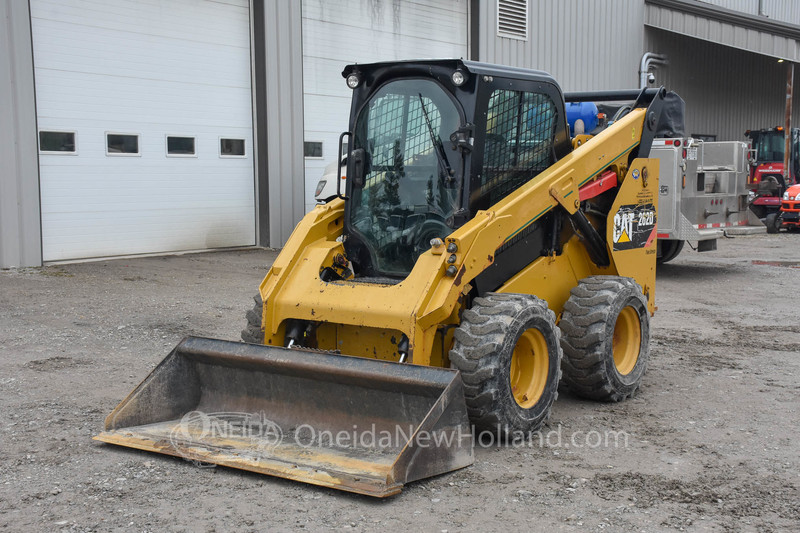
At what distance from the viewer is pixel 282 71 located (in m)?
15.0

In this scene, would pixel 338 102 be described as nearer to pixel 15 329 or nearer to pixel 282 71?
pixel 282 71

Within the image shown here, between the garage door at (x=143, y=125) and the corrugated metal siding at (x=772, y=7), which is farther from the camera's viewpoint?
the corrugated metal siding at (x=772, y=7)

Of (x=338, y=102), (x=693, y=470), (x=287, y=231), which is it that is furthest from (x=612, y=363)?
(x=338, y=102)

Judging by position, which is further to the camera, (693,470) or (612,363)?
(612,363)

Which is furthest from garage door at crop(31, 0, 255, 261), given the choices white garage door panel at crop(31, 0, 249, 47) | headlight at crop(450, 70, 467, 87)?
headlight at crop(450, 70, 467, 87)

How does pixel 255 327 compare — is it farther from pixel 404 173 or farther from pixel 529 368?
pixel 529 368

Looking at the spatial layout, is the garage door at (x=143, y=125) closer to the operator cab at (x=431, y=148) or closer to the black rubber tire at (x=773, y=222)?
the operator cab at (x=431, y=148)

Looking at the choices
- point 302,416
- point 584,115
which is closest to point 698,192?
point 584,115

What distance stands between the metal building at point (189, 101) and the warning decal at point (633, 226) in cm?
834

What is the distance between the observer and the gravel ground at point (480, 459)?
4277 millimetres

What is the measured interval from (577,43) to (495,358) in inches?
668

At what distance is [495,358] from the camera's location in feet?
16.6

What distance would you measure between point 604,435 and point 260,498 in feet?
7.47

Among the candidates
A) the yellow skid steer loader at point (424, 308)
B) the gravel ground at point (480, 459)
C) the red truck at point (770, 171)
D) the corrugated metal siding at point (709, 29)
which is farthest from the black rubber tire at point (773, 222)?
the yellow skid steer loader at point (424, 308)
